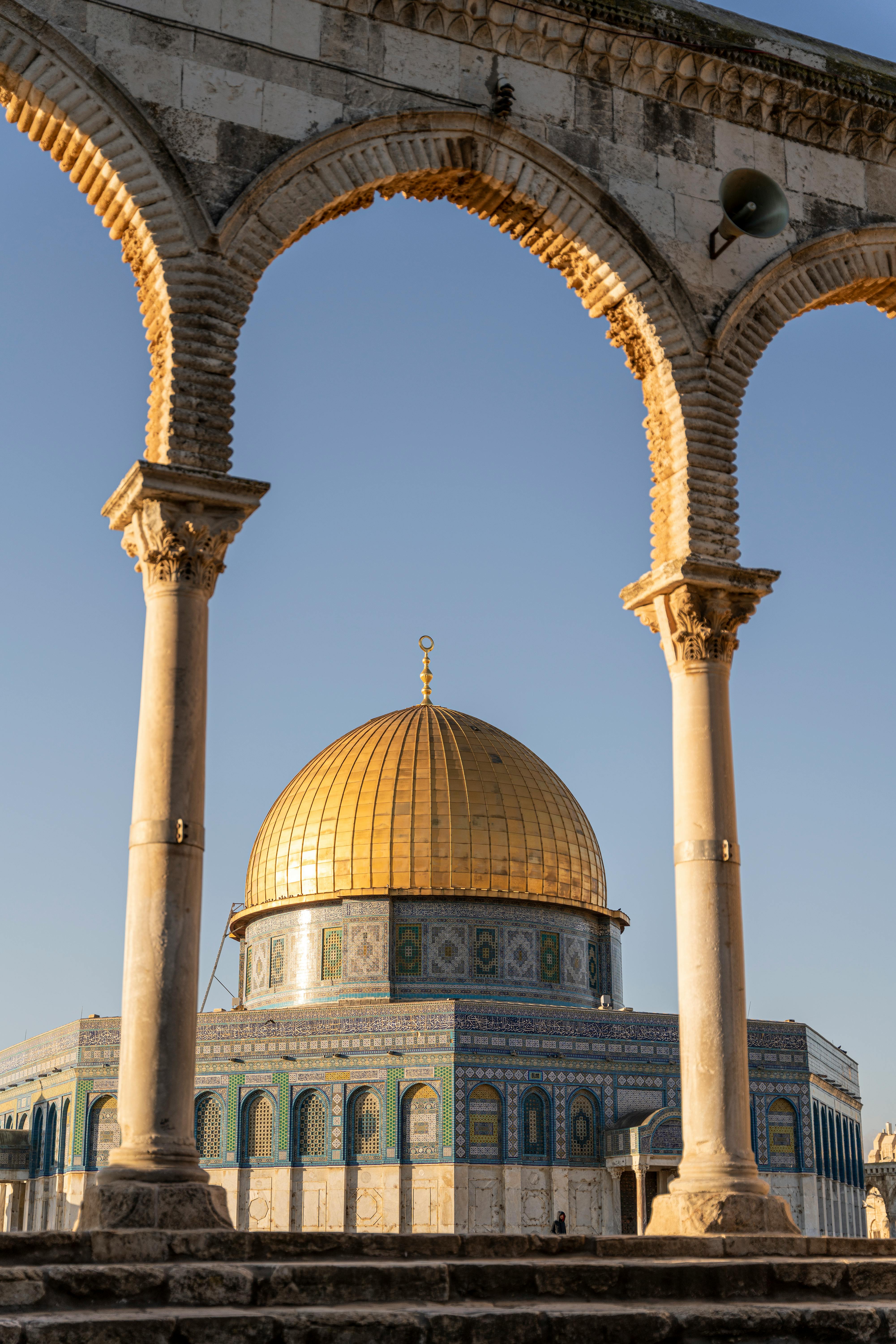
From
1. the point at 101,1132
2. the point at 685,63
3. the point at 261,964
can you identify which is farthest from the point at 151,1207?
the point at 261,964

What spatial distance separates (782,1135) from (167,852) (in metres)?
21.2

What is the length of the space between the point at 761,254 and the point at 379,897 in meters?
20.6

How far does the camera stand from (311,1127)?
26.1m

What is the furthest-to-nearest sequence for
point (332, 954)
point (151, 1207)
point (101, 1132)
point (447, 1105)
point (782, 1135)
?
point (332, 954) < point (782, 1135) < point (101, 1132) < point (447, 1105) < point (151, 1207)

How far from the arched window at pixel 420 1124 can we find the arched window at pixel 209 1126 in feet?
10.1

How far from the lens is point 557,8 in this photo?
10.1 m

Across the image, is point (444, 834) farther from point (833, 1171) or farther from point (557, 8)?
point (557, 8)

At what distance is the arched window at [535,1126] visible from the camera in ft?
84.3

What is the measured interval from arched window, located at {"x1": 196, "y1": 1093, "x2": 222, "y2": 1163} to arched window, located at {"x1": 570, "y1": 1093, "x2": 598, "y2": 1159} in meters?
5.71


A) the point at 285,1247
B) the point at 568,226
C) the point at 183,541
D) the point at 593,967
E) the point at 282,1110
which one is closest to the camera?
the point at 285,1247

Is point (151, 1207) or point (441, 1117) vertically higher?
point (441, 1117)

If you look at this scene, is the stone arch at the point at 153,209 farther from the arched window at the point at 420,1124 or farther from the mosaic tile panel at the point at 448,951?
the mosaic tile panel at the point at 448,951

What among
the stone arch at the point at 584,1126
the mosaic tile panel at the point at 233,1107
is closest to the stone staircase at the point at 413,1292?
the stone arch at the point at 584,1126

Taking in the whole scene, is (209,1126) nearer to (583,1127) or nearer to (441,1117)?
(441,1117)
